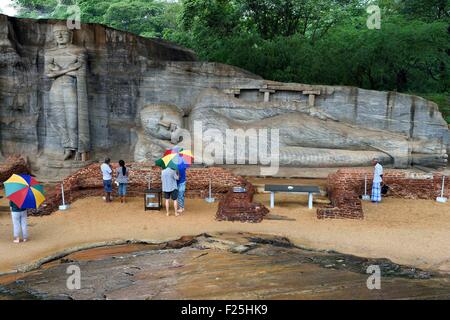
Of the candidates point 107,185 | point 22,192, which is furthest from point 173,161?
point 22,192

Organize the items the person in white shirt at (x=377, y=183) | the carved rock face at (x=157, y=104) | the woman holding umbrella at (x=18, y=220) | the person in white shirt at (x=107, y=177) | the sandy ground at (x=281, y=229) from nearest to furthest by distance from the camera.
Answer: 1. the sandy ground at (x=281, y=229)
2. the woman holding umbrella at (x=18, y=220)
3. the person in white shirt at (x=107, y=177)
4. the person in white shirt at (x=377, y=183)
5. the carved rock face at (x=157, y=104)

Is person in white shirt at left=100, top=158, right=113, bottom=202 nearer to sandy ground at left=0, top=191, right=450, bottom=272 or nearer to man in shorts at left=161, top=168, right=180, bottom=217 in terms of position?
sandy ground at left=0, top=191, right=450, bottom=272

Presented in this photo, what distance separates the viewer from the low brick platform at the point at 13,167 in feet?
41.1

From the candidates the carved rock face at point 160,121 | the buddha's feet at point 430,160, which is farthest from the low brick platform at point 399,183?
the carved rock face at point 160,121

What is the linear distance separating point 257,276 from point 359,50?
13.0 metres

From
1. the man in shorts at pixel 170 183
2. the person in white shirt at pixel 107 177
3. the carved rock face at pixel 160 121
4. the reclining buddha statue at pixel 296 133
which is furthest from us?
the carved rock face at pixel 160 121

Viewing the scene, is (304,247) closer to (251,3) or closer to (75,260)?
(75,260)

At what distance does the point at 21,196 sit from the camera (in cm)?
811

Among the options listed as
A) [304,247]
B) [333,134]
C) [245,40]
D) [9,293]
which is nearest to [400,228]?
[304,247]

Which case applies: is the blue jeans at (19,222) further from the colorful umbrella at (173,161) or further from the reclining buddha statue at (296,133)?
the reclining buddha statue at (296,133)

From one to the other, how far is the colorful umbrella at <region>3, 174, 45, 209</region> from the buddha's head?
20.7 ft

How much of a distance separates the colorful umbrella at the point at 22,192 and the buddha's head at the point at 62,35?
20.7ft

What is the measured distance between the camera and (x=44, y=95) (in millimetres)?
13938

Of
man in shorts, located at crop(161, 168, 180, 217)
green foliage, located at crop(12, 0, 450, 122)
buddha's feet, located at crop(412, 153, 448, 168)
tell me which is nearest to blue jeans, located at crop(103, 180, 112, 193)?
man in shorts, located at crop(161, 168, 180, 217)
